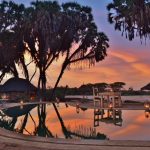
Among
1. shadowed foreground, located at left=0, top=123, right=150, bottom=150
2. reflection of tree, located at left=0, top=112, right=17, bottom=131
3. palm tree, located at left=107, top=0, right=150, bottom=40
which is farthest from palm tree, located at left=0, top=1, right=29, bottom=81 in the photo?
shadowed foreground, located at left=0, top=123, right=150, bottom=150

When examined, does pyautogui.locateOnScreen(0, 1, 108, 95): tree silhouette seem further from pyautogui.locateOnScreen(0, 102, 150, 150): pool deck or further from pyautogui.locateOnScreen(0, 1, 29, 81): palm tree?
pyautogui.locateOnScreen(0, 102, 150, 150): pool deck

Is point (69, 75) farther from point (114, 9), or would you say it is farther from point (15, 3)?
point (114, 9)

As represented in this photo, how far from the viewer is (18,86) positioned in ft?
130

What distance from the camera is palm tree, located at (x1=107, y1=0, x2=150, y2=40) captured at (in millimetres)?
25719

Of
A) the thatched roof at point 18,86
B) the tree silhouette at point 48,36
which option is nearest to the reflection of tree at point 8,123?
the tree silhouette at point 48,36

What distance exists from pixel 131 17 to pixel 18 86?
16.9m

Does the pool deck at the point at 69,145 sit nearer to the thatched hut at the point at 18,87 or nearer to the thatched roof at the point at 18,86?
the thatched hut at the point at 18,87

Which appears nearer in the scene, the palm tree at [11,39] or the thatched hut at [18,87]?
the palm tree at [11,39]

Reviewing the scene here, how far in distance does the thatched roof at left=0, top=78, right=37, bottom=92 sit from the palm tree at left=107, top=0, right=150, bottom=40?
12.6 m

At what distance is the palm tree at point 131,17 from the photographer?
2572 cm

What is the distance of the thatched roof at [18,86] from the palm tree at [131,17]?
1258 centimetres

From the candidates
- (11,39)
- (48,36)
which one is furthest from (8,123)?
(11,39)

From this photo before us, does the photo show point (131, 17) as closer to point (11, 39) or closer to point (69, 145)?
point (11, 39)

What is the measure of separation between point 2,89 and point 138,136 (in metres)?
32.2
